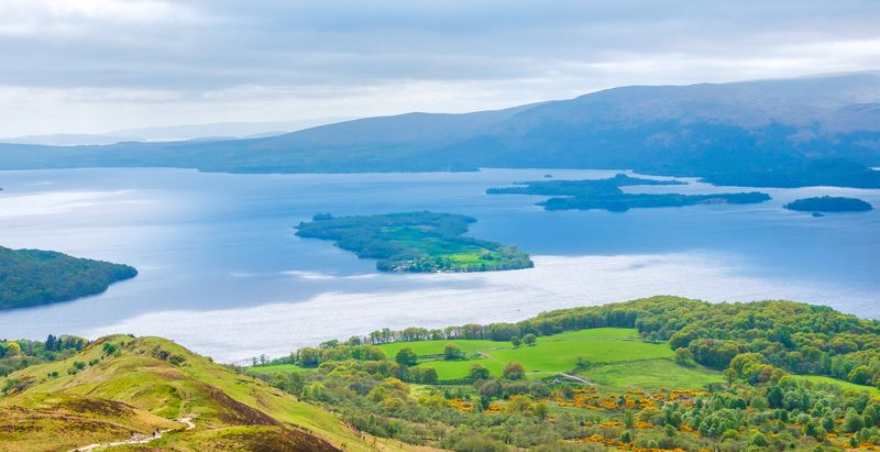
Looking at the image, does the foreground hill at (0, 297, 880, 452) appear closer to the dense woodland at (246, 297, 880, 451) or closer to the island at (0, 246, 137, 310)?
the dense woodland at (246, 297, 880, 451)

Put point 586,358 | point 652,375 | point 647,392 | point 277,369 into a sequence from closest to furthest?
point 647,392 → point 652,375 → point 277,369 → point 586,358

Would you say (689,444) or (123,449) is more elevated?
(123,449)

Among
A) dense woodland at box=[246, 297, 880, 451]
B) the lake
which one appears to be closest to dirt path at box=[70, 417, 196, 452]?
dense woodland at box=[246, 297, 880, 451]

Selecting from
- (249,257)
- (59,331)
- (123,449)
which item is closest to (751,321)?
(59,331)

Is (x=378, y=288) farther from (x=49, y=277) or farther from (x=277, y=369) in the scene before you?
(x=277, y=369)

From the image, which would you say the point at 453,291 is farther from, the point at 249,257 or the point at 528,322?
the point at 249,257

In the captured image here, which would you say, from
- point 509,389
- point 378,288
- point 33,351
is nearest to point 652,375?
point 509,389

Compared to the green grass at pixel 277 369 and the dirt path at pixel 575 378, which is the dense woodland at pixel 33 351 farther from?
the dirt path at pixel 575 378
